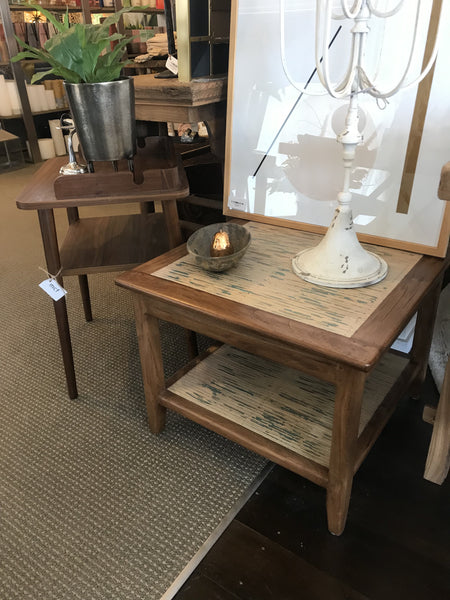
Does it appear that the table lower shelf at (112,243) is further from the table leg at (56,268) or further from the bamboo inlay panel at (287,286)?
the bamboo inlay panel at (287,286)

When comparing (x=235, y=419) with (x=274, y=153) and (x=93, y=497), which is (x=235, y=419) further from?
(x=274, y=153)

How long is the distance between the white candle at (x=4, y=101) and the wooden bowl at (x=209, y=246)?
3.35 metres

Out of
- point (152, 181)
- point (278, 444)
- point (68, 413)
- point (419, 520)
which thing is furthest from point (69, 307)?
point (419, 520)

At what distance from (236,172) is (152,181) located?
0.72 feet

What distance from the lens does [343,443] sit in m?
0.80

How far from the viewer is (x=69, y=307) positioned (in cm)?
178

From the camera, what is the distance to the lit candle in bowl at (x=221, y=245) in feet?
3.15

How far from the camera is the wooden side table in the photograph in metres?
1.09

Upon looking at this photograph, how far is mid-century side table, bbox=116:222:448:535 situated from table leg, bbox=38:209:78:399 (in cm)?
29

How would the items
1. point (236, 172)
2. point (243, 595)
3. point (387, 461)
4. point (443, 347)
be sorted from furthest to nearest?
1. point (443, 347)
2. point (236, 172)
3. point (387, 461)
4. point (243, 595)

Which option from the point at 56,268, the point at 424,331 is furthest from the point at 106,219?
the point at 424,331

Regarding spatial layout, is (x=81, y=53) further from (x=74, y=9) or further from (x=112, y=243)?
(x=74, y=9)

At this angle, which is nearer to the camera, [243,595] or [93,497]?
[243,595]

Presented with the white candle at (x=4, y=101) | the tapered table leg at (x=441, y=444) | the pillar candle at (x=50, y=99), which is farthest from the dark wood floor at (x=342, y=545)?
the pillar candle at (x=50, y=99)
